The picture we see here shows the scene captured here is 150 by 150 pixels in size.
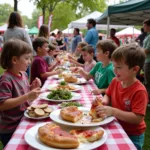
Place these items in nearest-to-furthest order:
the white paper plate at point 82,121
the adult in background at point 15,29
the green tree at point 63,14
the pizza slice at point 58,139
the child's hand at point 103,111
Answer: the pizza slice at point 58,139 → the white paper plate at point 82,121 → the child's hand at point 103,111 → the adult in background at point 15,29 → the green tree at point 63,14

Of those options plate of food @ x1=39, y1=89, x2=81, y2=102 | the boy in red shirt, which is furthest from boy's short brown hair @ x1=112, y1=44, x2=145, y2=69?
plate of food @ x1=39, y1=89, x2=81, y2=102

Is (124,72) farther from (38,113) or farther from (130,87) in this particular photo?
(38,113)

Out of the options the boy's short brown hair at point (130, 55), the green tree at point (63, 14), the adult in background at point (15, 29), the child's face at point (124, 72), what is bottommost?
the child's face at point (124, 72)

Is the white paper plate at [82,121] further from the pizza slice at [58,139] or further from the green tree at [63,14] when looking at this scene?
the green tree at [63,14]

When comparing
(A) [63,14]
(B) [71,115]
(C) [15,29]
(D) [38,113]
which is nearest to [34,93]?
(D) [38,113]

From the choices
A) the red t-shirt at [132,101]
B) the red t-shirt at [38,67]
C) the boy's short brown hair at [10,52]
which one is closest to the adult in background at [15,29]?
the red t-shirt at [38,67]

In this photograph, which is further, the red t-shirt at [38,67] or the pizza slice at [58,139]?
the red t-shirt at [38,67]

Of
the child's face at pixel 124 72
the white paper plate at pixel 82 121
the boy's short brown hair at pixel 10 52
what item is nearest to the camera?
the white paper plate at pixel 82 121

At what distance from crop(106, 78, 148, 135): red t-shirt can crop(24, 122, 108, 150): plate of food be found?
1.39 ft

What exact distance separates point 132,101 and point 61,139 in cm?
71

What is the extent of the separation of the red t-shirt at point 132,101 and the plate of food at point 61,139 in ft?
1.39

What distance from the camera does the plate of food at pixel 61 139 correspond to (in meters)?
1.09

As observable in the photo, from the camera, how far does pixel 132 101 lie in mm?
1604

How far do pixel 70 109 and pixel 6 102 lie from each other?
474 millimetres
